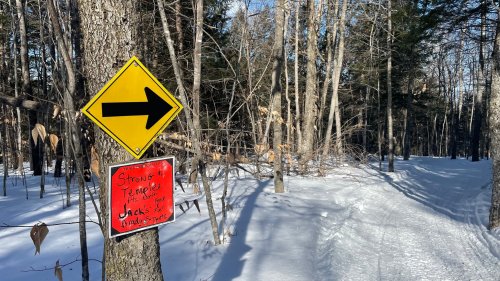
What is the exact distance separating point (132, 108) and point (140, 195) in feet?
1.91

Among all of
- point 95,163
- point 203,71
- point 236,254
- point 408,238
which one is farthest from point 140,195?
point 203,71

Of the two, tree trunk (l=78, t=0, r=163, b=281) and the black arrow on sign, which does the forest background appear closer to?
tree trunk (l=78, t=0, r=163, b=281)

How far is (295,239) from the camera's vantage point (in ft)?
20.7

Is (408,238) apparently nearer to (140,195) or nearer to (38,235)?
(140,195)

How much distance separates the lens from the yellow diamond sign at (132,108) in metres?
2.45

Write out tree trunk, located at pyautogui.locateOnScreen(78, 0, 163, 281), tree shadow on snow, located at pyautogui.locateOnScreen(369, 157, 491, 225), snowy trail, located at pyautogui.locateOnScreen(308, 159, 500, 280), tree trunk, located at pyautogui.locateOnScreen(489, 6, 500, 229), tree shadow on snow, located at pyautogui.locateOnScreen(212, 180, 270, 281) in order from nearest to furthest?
1. tree trunk, located at pyautogui.locateOnScreen(78, 0, 163, 281)
2. tree shadow on snow, located at pyautogui.locateOnScreen(212, 180, 270, 281)
3. snowy trail, located at pyautogui.locateOnScreen(308, 159, 500, 280)
4. tree trunk, located at pyautogui.locateOnScreen(489, 6, 500, 229)
5. tree shadow on snow, located at pyautogui.locateOnScreen(369, 157, 491, 225)

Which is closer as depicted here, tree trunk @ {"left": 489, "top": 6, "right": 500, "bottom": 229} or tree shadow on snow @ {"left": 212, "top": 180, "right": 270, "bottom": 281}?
tree shadow on snow @ {"left": 212, "top": 180, "right": 270, "bottom": 281}

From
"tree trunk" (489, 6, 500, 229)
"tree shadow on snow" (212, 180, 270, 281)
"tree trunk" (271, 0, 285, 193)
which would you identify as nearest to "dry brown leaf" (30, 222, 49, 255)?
"tree shadow on snow" (212, 180, 270, 281)

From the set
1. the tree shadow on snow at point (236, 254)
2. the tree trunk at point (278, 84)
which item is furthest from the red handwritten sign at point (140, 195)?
the tree trunk at point (278, 84)

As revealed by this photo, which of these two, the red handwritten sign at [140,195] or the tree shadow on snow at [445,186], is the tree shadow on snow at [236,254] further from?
the tree shadow on snow at [445,186]

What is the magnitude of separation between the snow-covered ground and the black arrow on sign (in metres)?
2.44

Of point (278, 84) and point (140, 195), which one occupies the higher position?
point (278, 84)

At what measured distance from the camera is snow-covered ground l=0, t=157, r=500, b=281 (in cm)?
485

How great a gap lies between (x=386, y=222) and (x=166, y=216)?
704 cm
